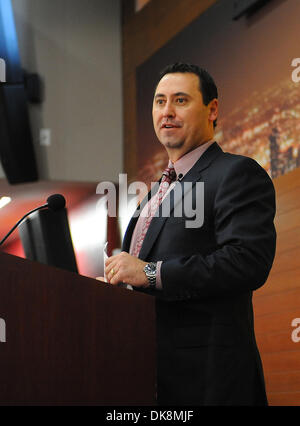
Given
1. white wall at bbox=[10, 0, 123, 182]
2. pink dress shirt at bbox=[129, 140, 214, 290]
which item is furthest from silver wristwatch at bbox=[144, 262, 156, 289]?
white wall at bbox=[10, 0, 123, 182]

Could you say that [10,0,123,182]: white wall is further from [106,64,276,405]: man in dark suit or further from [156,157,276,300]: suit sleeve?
[156,157,276,300]: suit sleeve

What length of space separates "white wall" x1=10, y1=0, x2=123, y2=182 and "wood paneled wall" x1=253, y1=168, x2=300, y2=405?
7.34 feet

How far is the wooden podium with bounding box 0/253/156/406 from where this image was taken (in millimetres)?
1143

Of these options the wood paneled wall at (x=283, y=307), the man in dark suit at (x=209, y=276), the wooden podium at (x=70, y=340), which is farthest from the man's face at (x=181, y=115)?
the wood paneled wall at (x=283, y=307)

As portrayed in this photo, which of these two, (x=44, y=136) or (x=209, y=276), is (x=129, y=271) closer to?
(x=209, y=276)

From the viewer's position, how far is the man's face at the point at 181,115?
1.76 m

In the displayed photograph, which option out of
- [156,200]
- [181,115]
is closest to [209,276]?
[156,200]

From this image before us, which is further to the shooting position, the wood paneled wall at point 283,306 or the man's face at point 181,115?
the wood paneled wall at point 283,306

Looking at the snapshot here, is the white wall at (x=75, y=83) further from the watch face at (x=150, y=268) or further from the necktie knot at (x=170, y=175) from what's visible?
the watch face at (x=150, y=268)

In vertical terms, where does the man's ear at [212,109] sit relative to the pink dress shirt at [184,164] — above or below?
above

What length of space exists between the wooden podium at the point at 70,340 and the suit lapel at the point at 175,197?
0.25 metres

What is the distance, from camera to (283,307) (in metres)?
2.86
